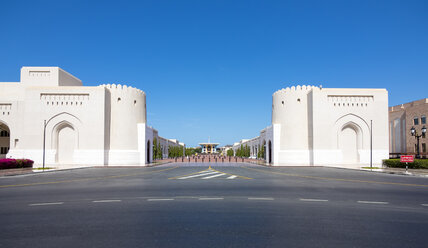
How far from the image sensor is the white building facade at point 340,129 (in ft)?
115

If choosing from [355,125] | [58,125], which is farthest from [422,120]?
[58,125]

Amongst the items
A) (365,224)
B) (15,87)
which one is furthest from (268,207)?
(15,87)

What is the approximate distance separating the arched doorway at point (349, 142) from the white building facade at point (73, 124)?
25.9 meters

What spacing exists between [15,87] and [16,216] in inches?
1574

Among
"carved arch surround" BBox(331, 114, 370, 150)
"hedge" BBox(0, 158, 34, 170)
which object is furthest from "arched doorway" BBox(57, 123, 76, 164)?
"carved arch surround" BBox(331, 114, 370, 150)

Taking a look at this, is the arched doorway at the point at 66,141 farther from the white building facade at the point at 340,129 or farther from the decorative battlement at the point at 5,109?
the white building facade at the point at 340,129

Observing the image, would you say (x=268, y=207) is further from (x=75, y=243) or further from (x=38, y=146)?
(x=38, y=146)

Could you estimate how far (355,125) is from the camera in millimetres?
35531

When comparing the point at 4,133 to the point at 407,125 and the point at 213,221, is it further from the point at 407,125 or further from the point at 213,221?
the point at 407,125

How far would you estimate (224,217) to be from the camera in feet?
22.9

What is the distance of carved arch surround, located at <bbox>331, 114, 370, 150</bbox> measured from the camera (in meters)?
35.3

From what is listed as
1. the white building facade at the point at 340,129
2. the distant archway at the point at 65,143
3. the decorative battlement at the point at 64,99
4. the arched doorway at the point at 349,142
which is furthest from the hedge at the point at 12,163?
the arched doorway at the point at 349,142

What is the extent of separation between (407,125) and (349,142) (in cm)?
2126

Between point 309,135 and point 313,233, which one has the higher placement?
point 309,135
